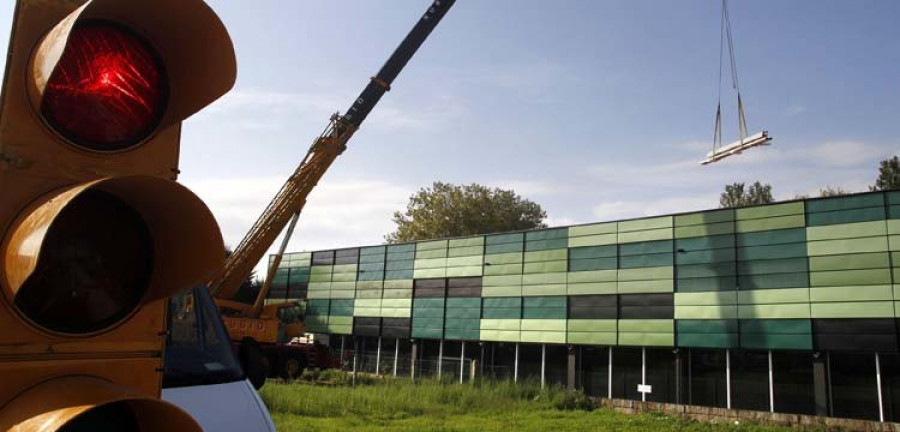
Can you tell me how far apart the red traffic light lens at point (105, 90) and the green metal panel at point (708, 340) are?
930 inches

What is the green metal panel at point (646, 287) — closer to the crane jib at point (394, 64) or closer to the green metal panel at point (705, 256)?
the green metal panel at point (705, 256)

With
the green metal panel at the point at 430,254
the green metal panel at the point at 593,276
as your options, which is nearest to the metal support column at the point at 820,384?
the green metal panel at the point at 593,276

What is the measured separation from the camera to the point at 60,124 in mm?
1528

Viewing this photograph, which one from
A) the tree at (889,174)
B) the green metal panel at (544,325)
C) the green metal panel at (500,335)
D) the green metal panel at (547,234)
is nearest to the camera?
the green metal panel at (544,325)

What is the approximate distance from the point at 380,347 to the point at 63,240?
33540 mm

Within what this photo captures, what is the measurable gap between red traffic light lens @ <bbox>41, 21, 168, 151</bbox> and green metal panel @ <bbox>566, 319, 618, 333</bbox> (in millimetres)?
25323

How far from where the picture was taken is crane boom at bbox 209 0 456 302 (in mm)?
25766

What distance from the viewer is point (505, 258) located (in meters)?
30.0

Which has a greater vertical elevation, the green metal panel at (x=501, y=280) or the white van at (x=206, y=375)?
the green metal panel at (x=501, y=280)

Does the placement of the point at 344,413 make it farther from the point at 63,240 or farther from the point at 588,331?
the point at 63,240

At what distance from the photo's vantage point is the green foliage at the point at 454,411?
16.6 meters

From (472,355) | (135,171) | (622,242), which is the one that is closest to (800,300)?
(622,242)

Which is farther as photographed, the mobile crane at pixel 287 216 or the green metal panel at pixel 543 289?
the green metal panel at pixel 543 289

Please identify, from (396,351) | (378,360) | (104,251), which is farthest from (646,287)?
(104,251)
